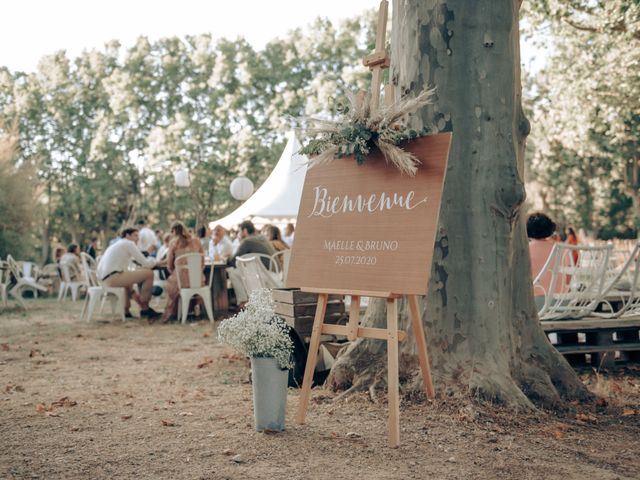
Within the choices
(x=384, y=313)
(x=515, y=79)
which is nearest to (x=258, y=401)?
(x=384, y=313)

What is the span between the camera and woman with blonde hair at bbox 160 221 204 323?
10.9 metres

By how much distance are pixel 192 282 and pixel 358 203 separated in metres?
6.95

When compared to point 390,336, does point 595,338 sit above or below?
below

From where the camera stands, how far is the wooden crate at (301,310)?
562 centimetres

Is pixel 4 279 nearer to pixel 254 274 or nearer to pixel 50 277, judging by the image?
pixel 50 277

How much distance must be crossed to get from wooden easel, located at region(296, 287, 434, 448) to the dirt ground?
15 centimetres

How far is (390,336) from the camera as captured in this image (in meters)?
3.89

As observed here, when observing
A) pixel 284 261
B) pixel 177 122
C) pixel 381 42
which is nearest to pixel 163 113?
pixel 177 122

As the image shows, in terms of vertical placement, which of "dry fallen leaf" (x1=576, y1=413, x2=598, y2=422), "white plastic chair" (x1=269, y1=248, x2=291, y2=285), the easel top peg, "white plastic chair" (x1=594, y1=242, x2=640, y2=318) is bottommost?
"dry fallen leaf" (x1=576, y1=413, x2=598, y2=422)

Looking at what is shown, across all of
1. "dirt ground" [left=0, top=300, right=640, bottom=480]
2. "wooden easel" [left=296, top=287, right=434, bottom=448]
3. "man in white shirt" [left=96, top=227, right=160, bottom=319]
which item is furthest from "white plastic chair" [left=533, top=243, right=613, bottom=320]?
"man in white shirt" [left=96, top=227, right=160, bottom=319]

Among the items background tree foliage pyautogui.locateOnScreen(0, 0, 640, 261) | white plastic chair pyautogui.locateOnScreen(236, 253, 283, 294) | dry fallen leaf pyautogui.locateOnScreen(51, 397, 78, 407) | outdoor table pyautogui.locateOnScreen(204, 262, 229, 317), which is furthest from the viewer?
background tree foliage pyautogui.locateOnScreen(0, 0, 640, 261)

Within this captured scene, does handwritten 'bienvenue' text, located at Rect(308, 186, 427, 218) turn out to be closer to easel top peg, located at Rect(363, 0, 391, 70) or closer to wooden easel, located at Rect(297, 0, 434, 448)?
wooden easel, located at Rect(297, 0, 434, 448)

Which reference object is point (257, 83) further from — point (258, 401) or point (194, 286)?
point (258, 401)

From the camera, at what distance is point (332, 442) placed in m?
3.90
